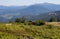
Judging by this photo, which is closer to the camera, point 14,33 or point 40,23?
point 14,33

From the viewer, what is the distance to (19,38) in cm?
1828

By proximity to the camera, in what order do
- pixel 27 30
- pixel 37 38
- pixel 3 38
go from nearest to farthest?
pixel 3 38
pixel 37 38
pixel 27 30

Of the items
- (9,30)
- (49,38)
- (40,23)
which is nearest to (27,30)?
(9,30)

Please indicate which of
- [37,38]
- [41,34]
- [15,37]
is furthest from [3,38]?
[41,34]

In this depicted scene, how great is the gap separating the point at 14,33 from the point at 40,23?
915 centimetres

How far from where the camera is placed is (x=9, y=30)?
21578 mm

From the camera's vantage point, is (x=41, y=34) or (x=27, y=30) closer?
(x=41, y=34)

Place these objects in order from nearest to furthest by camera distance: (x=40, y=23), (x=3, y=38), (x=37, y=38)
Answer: (x=3, y=38) → (x=37, y=38) → (x=40, y=23)

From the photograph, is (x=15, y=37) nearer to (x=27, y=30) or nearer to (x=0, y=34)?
(x=0, y=34)

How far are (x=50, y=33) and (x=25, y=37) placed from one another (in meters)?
4.18

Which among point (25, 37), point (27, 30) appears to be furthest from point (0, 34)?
point (27, 30)

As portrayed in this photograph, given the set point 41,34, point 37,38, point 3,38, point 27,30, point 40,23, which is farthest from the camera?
point 40,23

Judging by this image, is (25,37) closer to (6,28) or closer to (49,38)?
(49,38)

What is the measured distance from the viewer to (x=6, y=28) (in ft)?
74.6
